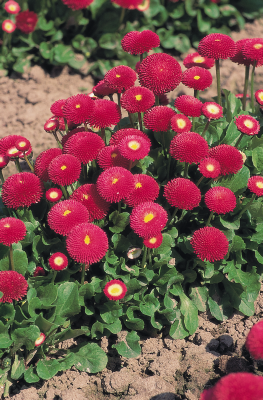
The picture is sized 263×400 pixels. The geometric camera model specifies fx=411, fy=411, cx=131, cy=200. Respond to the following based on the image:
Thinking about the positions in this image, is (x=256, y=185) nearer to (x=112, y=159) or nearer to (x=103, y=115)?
(x=112, y=159)

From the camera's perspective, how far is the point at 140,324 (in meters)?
3.02

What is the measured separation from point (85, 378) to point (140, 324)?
0.54 meters

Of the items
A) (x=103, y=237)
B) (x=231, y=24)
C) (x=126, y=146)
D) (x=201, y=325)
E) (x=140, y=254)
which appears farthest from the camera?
(x=231, y=24)

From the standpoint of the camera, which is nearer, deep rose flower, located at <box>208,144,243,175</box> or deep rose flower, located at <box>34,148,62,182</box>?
deep rose flower, located at <box>208,144,243,175</box>

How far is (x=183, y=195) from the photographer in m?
2.82

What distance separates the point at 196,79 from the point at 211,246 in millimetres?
1354

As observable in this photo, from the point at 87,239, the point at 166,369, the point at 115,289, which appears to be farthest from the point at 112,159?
the point at 166,369

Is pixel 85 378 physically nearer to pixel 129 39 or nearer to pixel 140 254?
pixel 140 254

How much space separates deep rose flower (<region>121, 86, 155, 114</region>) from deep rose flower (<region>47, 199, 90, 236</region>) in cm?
83

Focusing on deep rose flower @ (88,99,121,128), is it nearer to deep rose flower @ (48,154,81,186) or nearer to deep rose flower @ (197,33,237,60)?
A: deep rose flower @ (48,154,81,186)

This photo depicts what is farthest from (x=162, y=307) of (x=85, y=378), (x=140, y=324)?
(x=85, y=378)

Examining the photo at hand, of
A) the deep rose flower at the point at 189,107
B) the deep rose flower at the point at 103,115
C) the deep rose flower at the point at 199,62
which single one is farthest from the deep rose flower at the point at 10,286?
the deep rose flower at the point at 199,62

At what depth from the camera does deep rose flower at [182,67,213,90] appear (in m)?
3.23

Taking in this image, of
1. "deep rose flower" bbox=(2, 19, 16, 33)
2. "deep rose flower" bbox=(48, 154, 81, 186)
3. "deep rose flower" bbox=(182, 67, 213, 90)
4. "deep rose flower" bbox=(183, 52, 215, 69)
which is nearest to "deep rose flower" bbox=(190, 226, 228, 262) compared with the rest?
"deep rose flower" bbox=(48, 154, 81, 186)
